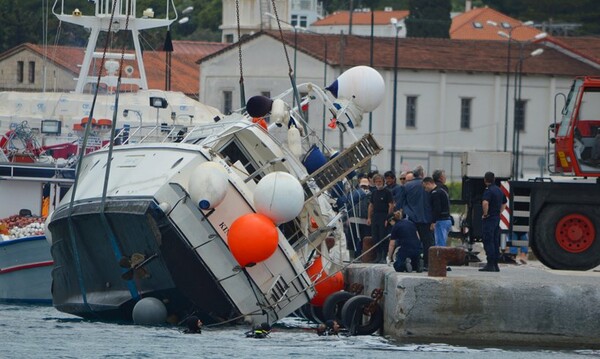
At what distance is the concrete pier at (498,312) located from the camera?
21172 mm

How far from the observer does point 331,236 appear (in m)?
25.0

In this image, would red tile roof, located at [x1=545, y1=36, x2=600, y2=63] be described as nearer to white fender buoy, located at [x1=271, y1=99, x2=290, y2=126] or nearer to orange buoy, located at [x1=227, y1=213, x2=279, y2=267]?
white fender buoy, located at [x1=271, y1=99, x2=290, y2=126]

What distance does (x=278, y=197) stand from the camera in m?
22.2

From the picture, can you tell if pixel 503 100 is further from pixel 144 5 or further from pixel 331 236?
pixel 331 236

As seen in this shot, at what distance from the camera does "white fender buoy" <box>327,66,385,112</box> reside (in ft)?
83.9

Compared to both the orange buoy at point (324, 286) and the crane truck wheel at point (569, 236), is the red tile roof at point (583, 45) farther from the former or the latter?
the crane truck wheel at point (569, 236)

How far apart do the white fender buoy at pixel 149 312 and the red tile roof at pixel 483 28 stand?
87.9 m

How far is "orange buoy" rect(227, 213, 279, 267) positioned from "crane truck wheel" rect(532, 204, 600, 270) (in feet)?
13.6

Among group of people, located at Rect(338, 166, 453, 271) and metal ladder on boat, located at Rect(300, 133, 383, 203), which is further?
metal ladder on boat, located at Rect(300, 133, 383, 203)

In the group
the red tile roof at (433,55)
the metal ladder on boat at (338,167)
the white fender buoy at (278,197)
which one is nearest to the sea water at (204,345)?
the white fender buoy at (278,197)

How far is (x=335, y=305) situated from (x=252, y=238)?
2.96 metres

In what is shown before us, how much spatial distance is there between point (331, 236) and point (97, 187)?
132 inches

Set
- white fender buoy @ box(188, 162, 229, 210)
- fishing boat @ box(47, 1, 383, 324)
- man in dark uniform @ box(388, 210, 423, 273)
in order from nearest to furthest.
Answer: white fender buoy @ box(188, 162, 229, 210) → fishing boat @ box(47, 1, 383, 324) → man in dark uniform @ box(388, 210, 423, 273)

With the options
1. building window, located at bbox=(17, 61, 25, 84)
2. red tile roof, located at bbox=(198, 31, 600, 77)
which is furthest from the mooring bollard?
red tile roof, located at bbox=(198, 31, 600, 77)
